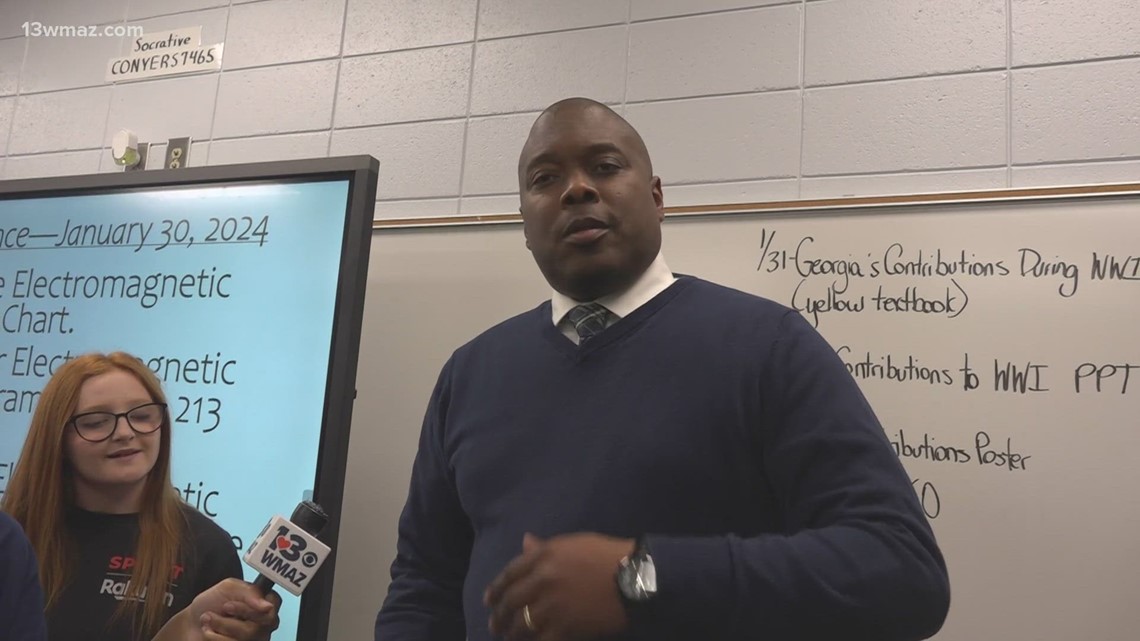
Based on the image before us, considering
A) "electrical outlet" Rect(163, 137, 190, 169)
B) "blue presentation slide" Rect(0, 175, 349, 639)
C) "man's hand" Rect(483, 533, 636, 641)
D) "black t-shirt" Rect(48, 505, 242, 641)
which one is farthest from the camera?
"electrical outlet" Rect(163, 137, 190, 169)

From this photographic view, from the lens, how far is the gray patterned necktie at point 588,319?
3.40 ft

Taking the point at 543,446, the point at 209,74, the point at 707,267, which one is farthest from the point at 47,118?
the point at 543,446

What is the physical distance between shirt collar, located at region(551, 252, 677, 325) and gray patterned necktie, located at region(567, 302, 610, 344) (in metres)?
0.01

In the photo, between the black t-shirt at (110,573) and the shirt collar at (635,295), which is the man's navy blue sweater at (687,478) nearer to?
the shirt collar at (635,295)

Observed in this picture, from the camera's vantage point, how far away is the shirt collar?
1.04 metres

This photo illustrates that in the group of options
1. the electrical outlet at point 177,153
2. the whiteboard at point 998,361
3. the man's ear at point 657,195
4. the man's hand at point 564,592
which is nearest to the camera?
the man's hand at point 564,592

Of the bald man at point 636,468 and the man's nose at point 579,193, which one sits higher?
the man's nose at point 579,193

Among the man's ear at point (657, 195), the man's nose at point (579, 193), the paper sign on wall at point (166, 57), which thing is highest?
the paper sign on wall at point (166, 57)

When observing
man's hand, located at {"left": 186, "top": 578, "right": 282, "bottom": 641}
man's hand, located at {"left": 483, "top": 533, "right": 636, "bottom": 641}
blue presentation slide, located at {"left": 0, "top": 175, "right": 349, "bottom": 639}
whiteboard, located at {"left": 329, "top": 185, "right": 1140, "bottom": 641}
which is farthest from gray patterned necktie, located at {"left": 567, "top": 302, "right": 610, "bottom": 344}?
blue presentation slide, located at {"left": 0, "top": 175, "right": 349, "bottom": 639}

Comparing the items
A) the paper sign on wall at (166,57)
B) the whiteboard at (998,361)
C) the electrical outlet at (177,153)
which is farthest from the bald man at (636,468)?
the paper sign on wall at (166,57)

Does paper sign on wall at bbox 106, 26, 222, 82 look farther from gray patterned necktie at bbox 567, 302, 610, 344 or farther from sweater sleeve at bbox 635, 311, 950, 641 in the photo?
sweater sleeve at bbox 635, 311, 950, 641

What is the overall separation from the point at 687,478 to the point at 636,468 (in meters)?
0.06

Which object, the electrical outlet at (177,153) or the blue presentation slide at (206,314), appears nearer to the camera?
the blue presentation slide at (206,314)

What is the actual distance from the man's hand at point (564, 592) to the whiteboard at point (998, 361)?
1030mm
